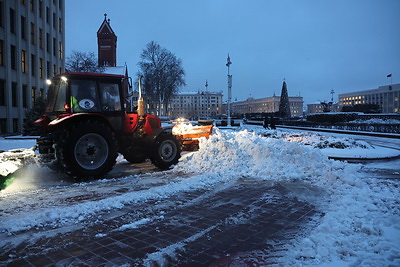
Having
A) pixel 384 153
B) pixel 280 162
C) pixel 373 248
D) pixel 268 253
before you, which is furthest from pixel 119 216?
pixel 384 153

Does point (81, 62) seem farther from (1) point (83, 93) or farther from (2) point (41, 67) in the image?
(1) point (83, 93)

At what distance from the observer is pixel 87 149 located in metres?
7.80

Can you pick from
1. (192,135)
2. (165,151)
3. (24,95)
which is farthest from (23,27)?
(165,151)

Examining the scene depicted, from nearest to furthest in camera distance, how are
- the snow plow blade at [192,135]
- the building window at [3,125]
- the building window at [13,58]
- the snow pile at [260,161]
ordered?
the snow pile at [260,161]
the snow plow blade at [192,135]
the building window at [3,125]
the building window at [13,58]

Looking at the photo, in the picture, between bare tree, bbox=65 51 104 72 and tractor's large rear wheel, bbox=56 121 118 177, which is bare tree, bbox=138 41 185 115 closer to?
bare tree, bbox=65 51 104 72

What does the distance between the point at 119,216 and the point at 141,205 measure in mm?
678

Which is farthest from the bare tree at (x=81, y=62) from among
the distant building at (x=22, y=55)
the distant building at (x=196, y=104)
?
the distant building at (x=196, y=104)

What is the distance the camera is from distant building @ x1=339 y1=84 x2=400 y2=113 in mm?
92812

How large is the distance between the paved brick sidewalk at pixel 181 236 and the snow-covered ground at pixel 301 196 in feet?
1.17

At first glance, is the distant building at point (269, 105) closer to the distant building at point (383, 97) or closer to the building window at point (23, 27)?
the distant building at point (383, 97)

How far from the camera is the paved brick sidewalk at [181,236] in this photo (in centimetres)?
368

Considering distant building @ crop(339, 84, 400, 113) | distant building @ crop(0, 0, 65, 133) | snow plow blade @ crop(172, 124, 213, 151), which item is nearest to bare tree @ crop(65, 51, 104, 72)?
distant building @ crop(0, 0, 65, 133)

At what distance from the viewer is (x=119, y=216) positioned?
5176mm

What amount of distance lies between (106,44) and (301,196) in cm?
7306
